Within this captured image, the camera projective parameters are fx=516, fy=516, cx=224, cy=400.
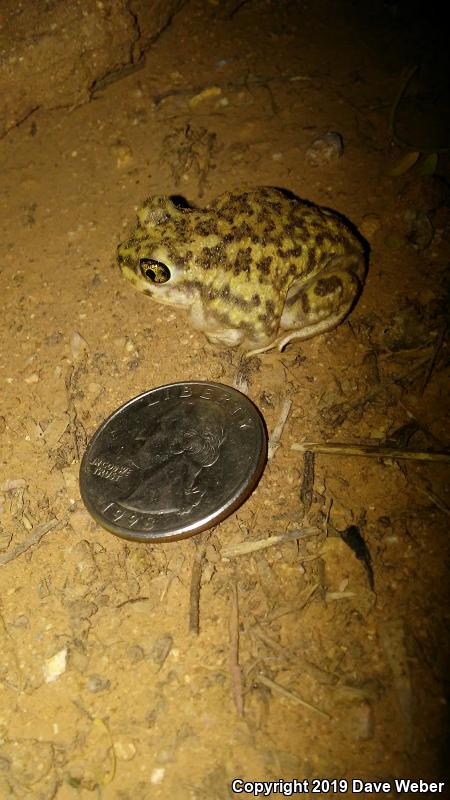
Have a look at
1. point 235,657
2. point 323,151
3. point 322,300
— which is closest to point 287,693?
point 235,657

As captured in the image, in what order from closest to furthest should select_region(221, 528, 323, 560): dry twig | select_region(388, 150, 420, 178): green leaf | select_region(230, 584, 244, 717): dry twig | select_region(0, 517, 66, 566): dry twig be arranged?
select_region(230, 584, 244, 717): dry twig, select_region(221, 528, 323, 560): dry twig, select_region(0, 517, 66, 566): dry twig, select_region(388, 150, 420, 178): green leaf

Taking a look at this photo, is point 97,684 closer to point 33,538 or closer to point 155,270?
point 33,538

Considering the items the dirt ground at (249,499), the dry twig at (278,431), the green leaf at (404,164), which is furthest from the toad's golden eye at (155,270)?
the green leaf at (404,164)

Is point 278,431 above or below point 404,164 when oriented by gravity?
below

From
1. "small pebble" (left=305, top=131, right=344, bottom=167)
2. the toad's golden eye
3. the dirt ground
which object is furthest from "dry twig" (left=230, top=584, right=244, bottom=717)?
"small pebble" (left=305, top=131, right=344, bottom=167)

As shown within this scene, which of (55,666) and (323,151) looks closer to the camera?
(55,666)

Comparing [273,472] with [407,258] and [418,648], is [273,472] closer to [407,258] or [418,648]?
[418,648]

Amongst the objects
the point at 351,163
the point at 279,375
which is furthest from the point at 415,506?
the point at 351,163

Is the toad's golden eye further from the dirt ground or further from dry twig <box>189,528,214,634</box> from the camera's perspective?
dry twig <box>189,528,214,634</box>
